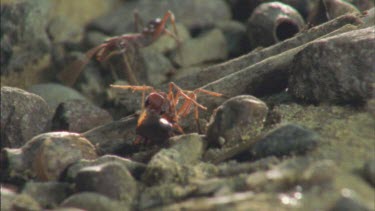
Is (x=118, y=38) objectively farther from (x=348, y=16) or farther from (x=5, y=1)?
(x=348, y=16)

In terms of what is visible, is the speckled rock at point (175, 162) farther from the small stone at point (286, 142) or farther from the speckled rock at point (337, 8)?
the speckled rock at point (337, 8)

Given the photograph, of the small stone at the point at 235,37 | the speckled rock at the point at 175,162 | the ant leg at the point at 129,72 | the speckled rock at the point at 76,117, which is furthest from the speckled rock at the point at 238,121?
the small stone at the point at 235,37

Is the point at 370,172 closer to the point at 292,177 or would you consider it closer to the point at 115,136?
the point at 292,177

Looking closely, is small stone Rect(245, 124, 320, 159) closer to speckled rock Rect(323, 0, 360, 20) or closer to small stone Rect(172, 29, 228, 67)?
speckled rock Rect(323, 0, 360, 20)

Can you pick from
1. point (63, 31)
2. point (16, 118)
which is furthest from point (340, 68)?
point (63, 31)

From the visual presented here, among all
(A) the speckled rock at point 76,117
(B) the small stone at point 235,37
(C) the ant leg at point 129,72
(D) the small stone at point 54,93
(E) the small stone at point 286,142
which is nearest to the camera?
(E) the small stone at point 286,142

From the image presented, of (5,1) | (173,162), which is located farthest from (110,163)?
(5,1)
